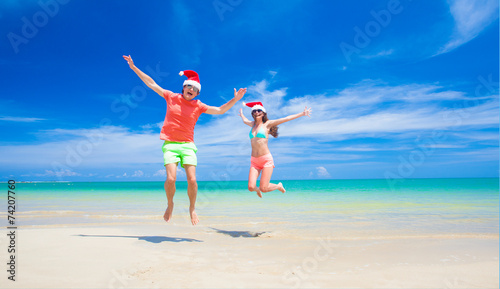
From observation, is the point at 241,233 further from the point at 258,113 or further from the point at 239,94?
the point at 239,94

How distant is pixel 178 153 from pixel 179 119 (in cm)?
60

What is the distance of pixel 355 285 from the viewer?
3309 millimetres

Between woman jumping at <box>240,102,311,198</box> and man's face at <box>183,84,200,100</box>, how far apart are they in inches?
65.0

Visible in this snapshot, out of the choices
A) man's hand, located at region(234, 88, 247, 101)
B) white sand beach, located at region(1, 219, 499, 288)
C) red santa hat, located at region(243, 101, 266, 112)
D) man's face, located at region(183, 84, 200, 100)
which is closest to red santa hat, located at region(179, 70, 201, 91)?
man's face, located at region(183, 84, 200, 100)

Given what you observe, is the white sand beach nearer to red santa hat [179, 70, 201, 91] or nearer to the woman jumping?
the woman jumping

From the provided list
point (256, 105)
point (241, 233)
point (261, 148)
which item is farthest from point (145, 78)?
point (241, 233)

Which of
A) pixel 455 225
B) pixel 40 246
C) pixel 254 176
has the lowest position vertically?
pixel 455 225

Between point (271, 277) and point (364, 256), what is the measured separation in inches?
70.9

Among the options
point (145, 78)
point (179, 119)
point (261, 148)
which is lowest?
point (261, 148)

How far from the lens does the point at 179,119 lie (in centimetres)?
550

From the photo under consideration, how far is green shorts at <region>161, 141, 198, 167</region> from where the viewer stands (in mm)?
5410

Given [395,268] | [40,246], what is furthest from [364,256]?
[40,246]

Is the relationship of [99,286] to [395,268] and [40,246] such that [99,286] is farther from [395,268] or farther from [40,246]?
[395,268]

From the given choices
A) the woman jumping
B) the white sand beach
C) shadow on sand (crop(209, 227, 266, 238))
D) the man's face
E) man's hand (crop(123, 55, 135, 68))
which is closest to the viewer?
the white sand beach
